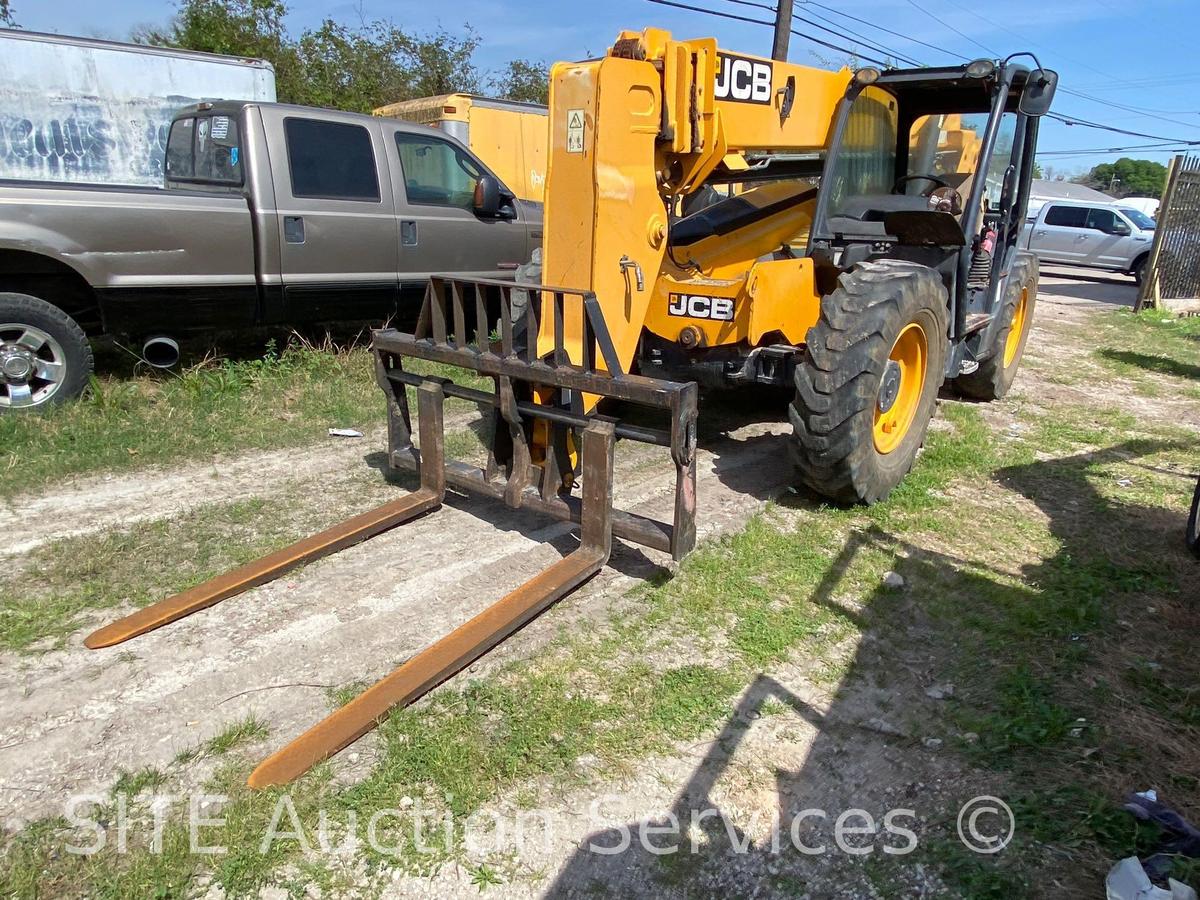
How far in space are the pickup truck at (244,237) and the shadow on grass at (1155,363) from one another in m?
7.13

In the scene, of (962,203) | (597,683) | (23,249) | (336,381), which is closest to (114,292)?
(23,249)

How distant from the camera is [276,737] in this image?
2852mm

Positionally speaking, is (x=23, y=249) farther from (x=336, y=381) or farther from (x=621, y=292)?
(x=621, y=292)

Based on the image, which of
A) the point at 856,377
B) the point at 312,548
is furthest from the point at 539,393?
the point at 856,377

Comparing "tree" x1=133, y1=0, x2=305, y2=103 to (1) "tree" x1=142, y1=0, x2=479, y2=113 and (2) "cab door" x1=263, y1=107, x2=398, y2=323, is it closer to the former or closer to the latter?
(1) "tree" x1=142, y1=0, x2=479, y2=113

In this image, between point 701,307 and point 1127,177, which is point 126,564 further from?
point 1127,177

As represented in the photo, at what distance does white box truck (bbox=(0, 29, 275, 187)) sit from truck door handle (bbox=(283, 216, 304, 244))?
455 centimetres

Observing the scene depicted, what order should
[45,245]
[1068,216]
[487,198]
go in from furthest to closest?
[1068,216], [487,198], [45,245]

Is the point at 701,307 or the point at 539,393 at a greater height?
the point at 701,307

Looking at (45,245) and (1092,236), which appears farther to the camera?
(1092,236)

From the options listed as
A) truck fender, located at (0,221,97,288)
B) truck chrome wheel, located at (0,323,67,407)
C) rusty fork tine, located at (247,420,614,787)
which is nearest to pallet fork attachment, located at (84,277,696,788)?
rusty fork tine, located at (247,420,614,787)

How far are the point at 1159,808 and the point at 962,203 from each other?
4.52 metres

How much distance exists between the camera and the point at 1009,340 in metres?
7.73

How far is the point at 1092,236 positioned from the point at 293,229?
19.5 m
